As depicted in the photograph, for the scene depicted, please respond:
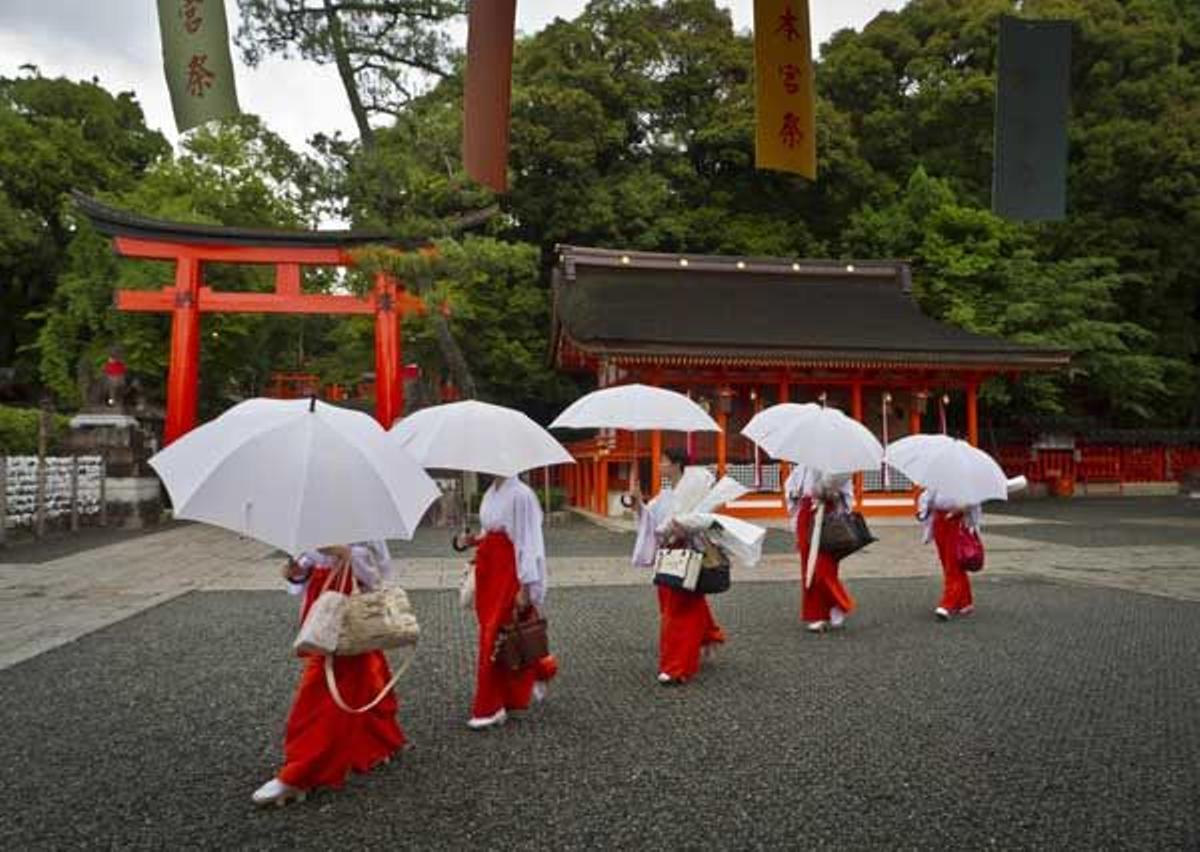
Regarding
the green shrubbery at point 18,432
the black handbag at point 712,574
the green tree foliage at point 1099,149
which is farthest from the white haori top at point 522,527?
the green tree foliage at point 1099,149

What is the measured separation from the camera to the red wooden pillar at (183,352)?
16.0 meters

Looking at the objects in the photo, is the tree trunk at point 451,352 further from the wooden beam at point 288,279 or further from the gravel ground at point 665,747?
the gravel ground at point 665,747

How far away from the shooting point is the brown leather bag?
4379 millimetres

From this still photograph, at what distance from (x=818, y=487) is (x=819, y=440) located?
23.1 inches

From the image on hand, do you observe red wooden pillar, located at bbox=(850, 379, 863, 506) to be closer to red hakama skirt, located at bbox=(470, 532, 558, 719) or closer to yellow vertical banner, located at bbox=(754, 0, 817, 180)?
yellow vertical banner, located at bbox=(754, 0, 817, 180)

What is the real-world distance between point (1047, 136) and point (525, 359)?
18.4m

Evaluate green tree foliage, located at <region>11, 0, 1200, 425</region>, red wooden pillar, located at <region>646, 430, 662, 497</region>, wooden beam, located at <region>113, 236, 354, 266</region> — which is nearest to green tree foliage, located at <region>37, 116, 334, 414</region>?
green tree foliage, located at <region>11, 0, 1200, 425</region>

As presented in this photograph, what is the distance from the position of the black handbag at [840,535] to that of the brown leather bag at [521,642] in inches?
122

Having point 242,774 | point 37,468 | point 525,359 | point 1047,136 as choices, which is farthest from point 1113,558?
point 37,468

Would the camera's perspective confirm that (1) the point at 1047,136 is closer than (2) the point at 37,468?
Yes

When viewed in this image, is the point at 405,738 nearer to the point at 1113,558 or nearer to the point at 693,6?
the point at 1113,558

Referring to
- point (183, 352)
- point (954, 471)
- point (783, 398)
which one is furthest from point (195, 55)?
point (783, 398)

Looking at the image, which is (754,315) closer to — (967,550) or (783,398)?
(783,398)

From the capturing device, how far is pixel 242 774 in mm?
3736
